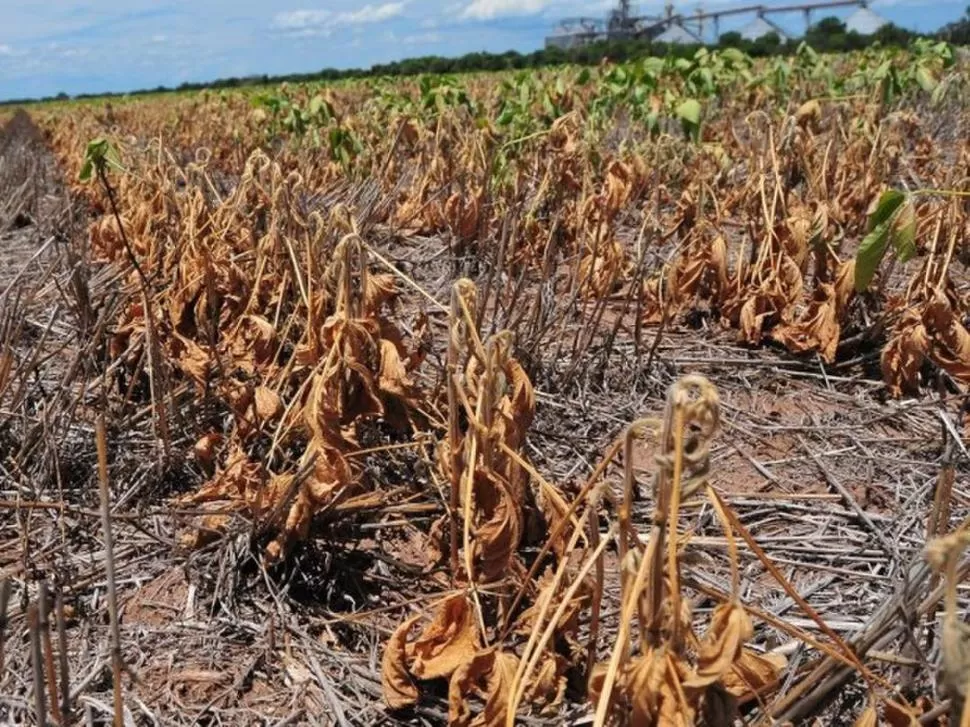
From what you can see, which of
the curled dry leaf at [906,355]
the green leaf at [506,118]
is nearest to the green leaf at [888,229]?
the curled dry leaf at [906,355]

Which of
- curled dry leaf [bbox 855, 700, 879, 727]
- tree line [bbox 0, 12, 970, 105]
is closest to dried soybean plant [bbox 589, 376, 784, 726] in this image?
curled dry leaf [bbox 855, 700, 879, 727]

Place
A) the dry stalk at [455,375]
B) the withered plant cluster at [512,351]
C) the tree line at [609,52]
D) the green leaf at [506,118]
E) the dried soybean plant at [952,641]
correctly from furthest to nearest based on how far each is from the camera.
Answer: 1. the tree line at [609,52]
2. the green leaf at [506,118]
3. the dry stalk at [455,375]
4. the withered plant cluster at [512,351]
5. the dried soybean plant at [952,641]

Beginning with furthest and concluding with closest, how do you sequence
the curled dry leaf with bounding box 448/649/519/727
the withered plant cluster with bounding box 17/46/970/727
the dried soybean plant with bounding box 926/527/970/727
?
the curled dry leaf with bounding box 448/649/519/727 → the withered plant cluster with bounding box 17/46/970/727 → the dried soybean plant with bounding box 926/527/970/727

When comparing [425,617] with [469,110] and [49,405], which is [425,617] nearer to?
[49,405]

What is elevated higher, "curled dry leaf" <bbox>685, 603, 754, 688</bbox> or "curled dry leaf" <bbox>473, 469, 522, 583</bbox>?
"curled dry leaf" <bbox>685, 603, 754, 688</bbox>

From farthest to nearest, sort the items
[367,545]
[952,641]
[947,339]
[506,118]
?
[506,118], [947,339], [367,545], [952,641]

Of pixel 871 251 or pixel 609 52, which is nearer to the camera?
pixel 871 251

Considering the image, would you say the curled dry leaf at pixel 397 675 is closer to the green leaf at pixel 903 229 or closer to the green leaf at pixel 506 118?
the green leaf at pixel 903 229

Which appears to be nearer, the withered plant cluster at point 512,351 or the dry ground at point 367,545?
the withered plant cluster at point 512,351

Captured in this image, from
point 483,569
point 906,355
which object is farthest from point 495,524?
point 906,355

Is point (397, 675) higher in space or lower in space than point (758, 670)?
lower

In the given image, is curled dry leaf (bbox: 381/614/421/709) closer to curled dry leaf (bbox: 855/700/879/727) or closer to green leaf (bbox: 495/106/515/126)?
curled dry leaf (bbox: 855/700/879/727)

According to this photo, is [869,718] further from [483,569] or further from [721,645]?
[483,569]

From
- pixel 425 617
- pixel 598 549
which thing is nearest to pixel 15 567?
pixel 425 617
